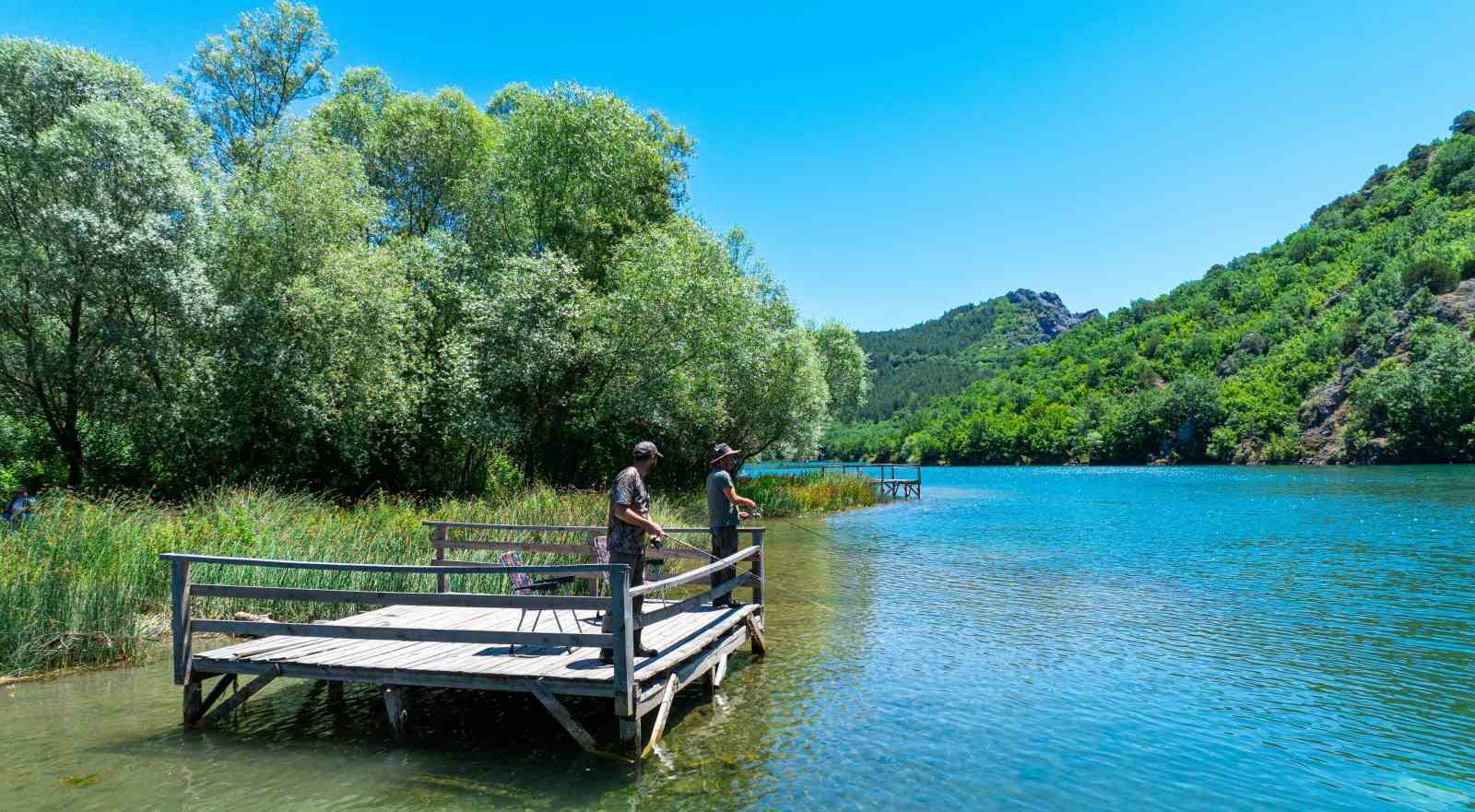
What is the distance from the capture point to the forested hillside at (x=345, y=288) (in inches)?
727

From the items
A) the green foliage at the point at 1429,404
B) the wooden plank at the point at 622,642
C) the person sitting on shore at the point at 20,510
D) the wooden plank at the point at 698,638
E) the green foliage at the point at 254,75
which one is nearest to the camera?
the wooden plank at the point at 622,642

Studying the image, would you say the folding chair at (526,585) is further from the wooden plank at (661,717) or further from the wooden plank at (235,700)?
the wooden plank at (235,700)

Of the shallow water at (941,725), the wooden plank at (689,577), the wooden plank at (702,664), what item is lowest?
the shallow water at (941,725)

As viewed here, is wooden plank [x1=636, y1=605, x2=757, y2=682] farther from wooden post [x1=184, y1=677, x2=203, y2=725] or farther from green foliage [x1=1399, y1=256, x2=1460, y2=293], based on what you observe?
green foliage [x1=1399, y1=256, x2=1460, y2=293]

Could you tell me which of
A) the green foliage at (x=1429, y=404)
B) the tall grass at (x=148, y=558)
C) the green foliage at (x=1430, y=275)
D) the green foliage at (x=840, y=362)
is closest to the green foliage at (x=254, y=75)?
the tall grass at (x=148, y=558)

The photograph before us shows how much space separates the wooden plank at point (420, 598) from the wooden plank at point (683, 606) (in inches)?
17.8

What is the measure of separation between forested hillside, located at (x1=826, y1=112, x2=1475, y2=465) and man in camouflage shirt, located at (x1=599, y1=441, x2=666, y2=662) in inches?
2392

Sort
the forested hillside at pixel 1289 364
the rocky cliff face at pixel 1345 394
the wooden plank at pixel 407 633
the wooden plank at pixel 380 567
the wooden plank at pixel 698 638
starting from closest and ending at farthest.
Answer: the wooden plank at pixel 380 567
the wooden plank at pixel 407 633
the wooden plank at pixel 698 638
the forested hillside at pixel 1289 364
the rocky cliff face at pixel 1345 394

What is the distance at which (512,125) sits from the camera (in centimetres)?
3030

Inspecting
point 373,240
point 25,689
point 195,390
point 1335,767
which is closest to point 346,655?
point 25,689

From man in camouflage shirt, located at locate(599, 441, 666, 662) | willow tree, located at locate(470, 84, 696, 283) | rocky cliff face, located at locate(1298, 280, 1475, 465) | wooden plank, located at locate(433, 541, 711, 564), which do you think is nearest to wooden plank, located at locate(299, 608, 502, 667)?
wooden plank, located at locate(433, 541, 711, 564)

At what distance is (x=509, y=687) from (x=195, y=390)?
17.2m

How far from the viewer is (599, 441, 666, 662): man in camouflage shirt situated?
26.2 feet

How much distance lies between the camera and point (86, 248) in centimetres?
1756
